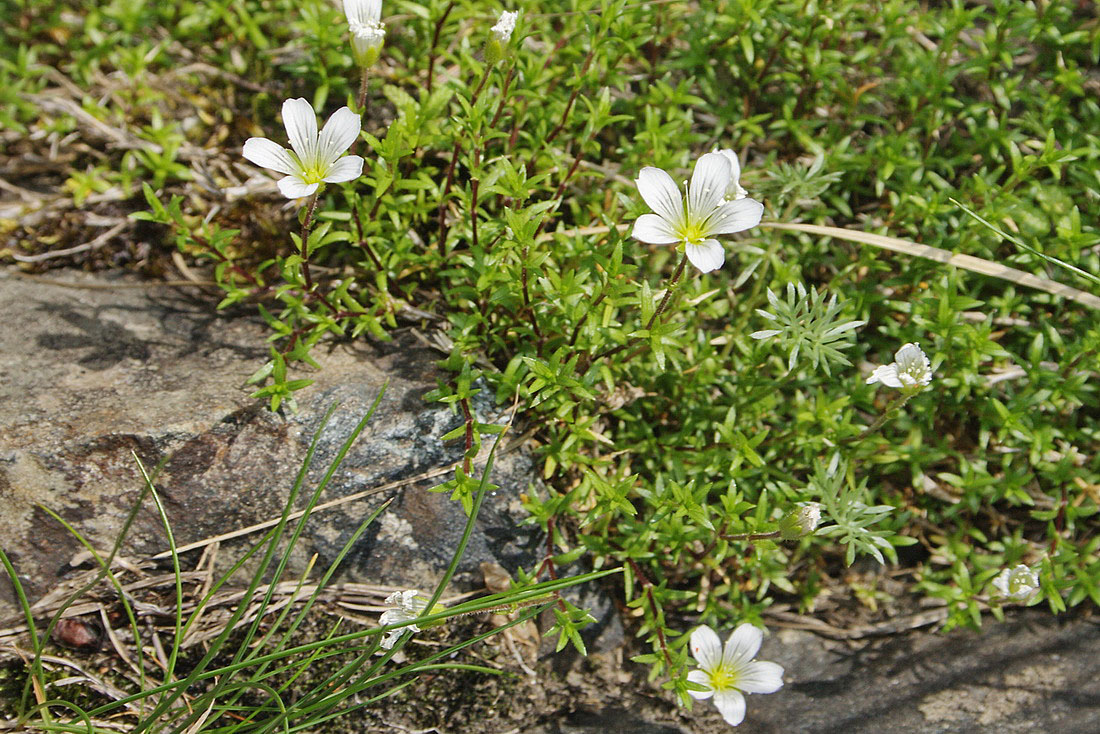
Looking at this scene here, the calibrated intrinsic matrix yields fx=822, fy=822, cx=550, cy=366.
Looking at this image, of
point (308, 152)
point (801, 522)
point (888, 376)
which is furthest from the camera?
point (888, 376)

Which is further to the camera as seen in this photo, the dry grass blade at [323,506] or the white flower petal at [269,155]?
the dry grass blade at [323,506]

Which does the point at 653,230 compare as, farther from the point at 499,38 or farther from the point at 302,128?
the point at 302,128

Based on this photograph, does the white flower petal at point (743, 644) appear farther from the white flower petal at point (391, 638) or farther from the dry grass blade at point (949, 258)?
the dry grass blade at point (949, 258)

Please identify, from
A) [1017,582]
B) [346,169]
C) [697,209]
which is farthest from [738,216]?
[1017,582]

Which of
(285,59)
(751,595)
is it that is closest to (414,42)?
(285,59)

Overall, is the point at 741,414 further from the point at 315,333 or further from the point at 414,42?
the point at 414,42

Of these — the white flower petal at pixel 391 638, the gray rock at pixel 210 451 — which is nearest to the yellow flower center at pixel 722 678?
the gray rock at pixel 210 451
